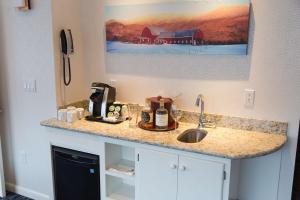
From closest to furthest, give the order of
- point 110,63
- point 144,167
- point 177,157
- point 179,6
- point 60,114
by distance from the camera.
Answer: point 177,157
point 144,167
point 179,6
point 60,114
point 110,63

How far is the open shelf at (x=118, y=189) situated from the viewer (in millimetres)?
2172

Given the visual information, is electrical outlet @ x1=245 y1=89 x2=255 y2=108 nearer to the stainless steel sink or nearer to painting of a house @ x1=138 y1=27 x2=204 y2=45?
the stainless steel sink

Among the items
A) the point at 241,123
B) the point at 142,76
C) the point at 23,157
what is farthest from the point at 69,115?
the point at 241,123

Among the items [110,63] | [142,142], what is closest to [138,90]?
[110,63]

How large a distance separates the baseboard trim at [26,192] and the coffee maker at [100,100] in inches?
41.1

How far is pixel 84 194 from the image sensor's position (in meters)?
2.22

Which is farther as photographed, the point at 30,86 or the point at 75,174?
the point at 30,86

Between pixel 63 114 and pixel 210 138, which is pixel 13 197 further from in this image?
pixel 210 138

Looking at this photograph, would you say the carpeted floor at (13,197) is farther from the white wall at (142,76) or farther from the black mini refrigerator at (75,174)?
the black mini refrigerator at (75,174)

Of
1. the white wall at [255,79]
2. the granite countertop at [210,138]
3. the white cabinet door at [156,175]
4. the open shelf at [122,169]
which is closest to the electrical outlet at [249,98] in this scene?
the white wall at [255,79]

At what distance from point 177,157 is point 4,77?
1928mm

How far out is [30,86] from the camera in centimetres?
253

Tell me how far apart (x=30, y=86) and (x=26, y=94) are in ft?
0.35

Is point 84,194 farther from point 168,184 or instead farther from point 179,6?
point 179,6
